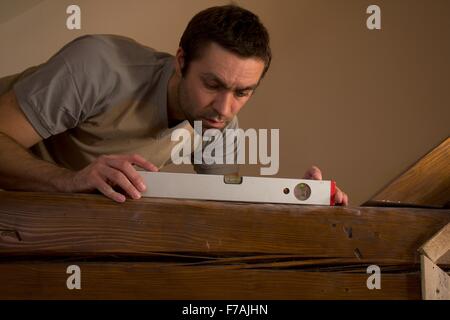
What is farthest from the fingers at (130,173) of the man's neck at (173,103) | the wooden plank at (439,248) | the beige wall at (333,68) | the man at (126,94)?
the beige wall at (333,68)

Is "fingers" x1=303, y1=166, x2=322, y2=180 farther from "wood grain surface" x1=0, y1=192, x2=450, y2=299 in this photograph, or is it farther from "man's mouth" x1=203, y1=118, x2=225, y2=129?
"man's mouth" x1=203, y1=118, x2=225, y2=129

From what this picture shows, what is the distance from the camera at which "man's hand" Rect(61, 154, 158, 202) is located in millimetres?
683

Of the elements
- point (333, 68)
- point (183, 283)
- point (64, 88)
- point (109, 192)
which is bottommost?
point (183, 283)

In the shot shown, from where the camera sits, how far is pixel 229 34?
109 cm

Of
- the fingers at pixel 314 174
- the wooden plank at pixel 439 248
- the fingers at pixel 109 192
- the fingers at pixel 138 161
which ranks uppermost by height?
the fingers at pixel 314 174

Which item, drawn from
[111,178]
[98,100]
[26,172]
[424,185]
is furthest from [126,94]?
[424,185]

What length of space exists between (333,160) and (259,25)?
0.89 m

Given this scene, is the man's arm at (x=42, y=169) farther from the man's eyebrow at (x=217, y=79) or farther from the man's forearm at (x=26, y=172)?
the man's eyebrow at (x=217, y=79)

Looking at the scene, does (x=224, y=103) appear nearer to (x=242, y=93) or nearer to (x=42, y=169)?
(x=242, y=93)

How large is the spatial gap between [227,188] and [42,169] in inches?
11.2

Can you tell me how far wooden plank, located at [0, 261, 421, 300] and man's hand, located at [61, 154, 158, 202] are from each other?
0.09m

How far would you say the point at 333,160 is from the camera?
1.93m

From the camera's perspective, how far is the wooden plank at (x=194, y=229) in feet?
2.17

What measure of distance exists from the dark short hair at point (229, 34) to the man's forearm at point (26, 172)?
16.7 inches
